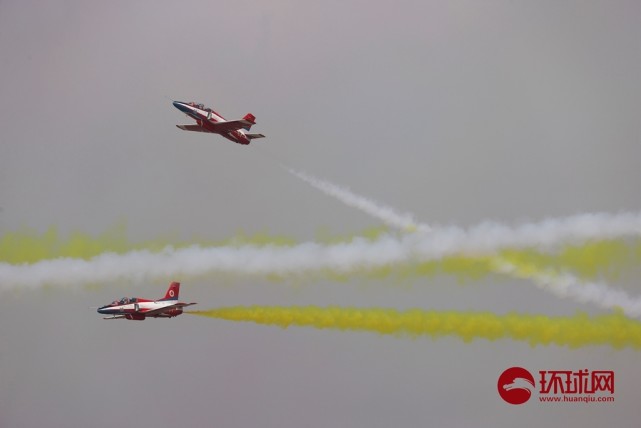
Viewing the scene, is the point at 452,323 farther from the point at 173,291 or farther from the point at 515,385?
the point at 173,291

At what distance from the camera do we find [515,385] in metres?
34.8

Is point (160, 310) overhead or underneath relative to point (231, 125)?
underneath

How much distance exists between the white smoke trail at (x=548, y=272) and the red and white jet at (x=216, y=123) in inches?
104

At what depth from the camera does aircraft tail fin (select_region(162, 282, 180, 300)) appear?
34.2m

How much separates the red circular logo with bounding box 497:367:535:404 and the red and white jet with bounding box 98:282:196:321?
8.71 metres

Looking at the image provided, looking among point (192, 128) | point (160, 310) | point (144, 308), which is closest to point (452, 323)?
point (160, 310)

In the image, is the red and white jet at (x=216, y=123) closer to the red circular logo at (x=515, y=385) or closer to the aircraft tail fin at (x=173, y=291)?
the aircraft tail fin at (x=173, y=291)

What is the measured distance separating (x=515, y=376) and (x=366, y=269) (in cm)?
488

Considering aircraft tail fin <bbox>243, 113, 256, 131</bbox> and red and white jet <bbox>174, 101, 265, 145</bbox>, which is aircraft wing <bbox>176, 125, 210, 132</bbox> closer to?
red and white jet <bbox>174, 101, 265, 145</bbox>

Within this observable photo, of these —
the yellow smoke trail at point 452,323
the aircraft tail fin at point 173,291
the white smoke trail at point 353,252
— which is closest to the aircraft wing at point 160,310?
the aircraft tail fin at point 173,291

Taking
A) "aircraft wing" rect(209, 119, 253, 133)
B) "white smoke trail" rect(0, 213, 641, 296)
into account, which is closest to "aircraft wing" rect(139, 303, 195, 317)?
"white smoke trail" rect(0, 213, 641, 296)

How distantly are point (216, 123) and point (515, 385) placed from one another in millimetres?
10442

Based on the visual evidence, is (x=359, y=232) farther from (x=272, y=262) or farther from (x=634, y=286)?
(x=634, y=286)

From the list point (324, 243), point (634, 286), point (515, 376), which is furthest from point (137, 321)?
point (634, 286)
